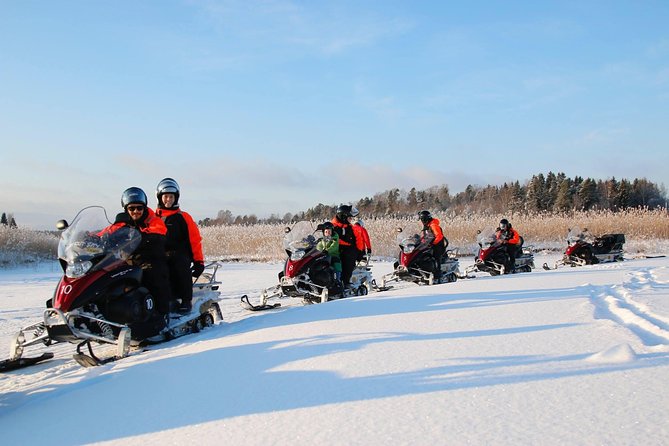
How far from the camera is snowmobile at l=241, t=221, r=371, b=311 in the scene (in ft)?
28.2

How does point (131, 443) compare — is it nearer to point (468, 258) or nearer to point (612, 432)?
point (612, 432)

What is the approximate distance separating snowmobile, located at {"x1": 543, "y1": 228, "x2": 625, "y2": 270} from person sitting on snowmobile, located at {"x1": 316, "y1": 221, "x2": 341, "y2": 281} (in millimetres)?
10266

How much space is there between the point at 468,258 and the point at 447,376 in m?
19.9

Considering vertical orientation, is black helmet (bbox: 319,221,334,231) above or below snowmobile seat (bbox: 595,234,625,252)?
above

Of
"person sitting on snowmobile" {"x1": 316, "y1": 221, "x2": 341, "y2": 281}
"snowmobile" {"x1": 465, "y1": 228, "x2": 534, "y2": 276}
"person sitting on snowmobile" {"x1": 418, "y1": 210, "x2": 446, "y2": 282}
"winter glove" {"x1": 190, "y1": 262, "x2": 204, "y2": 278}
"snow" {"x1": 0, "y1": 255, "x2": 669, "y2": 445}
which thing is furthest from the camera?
"snowmobile" {"x1": 465, "y1": 228, "x2": 534, "y2": 276}

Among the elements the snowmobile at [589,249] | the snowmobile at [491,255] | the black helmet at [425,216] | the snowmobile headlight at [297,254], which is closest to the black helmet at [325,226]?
the snowmobile headlight at [297,254]

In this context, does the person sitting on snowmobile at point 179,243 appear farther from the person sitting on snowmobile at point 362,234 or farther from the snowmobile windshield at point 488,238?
the snowmobile windshield at point 488,238

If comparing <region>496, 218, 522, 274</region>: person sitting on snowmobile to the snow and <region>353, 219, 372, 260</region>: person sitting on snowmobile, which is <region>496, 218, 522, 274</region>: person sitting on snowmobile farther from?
the snow

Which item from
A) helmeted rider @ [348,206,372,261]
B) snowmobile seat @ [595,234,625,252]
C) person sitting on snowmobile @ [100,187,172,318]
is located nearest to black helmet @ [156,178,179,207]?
person sitting on snowmobile @ [100,187,172,318]

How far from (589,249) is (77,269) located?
53.3 ft

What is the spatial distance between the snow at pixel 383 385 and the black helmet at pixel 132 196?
1664 mm

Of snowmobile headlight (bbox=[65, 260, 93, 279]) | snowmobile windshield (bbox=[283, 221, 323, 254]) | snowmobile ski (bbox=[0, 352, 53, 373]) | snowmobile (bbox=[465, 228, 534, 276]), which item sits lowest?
snowmobile ski (bbox=[0, 352, 53, 373])

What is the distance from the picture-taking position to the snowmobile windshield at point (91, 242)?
16.3ft

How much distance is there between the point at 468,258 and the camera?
72.9 feet
